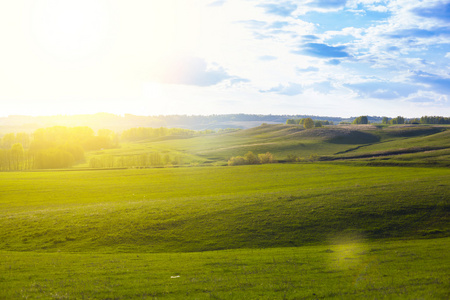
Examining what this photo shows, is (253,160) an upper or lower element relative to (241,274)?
lower

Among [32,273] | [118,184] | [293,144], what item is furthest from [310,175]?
[293,144]

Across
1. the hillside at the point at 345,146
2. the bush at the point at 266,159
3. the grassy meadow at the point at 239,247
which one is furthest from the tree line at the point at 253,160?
the grassy meadow at the point at 239,247

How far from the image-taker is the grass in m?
15.4

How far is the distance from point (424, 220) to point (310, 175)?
132 feet

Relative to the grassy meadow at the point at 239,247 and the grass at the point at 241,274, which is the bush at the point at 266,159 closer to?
the grassy meadow at the point at 239,247

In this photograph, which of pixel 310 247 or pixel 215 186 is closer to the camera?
pixel 310 247

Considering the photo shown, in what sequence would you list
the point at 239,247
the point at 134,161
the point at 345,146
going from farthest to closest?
the point at 345,146 < the point at 134,161 < the point at 239,247

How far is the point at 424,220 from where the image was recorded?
31219 mm

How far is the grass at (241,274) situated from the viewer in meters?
15.4

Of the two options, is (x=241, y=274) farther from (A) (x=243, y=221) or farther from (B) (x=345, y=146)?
(B) (x=345, y=146)

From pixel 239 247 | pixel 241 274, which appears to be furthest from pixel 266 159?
pixel 241 274

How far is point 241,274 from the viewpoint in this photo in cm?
1873

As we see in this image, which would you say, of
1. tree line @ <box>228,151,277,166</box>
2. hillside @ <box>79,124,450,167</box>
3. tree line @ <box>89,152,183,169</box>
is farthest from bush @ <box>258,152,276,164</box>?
tree line @ <box>89,152,183,169</box>

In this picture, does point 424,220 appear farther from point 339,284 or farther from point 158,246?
point 158,246
